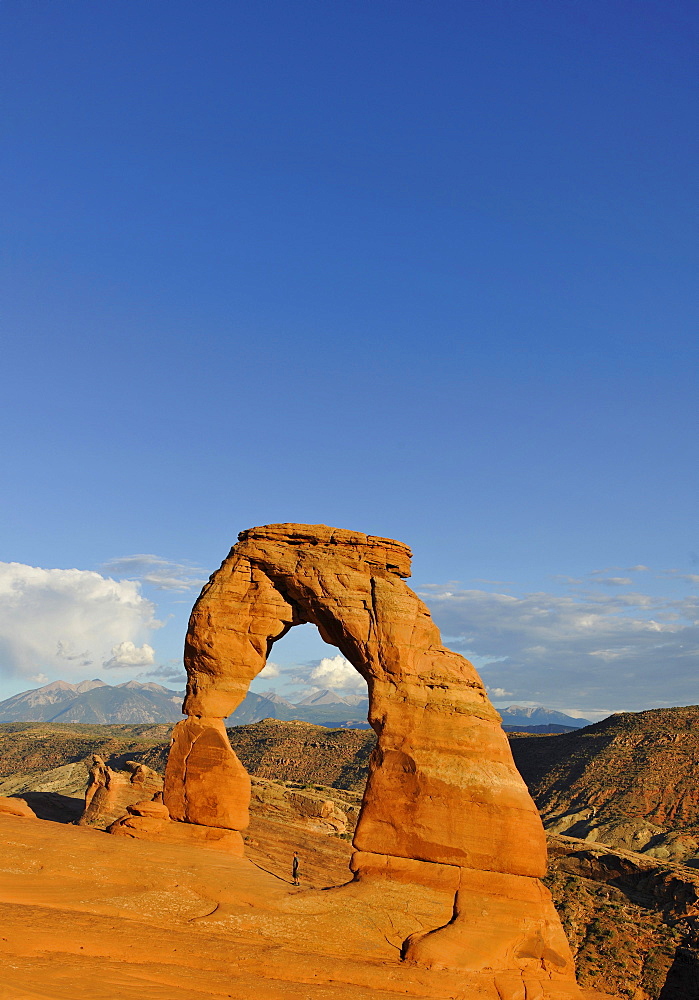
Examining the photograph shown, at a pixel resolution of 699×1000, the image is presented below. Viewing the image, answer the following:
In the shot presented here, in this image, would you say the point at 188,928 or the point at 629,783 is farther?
the point at 629,783

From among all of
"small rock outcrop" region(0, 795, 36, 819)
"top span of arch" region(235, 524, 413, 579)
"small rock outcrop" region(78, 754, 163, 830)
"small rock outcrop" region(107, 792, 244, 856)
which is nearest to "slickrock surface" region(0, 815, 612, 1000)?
"small rock outcrop" region(107, 792, 244, 856)

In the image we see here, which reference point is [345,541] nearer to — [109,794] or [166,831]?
[166,831]

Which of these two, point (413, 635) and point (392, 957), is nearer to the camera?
point (392, 957)

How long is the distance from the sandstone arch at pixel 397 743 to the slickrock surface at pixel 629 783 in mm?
29413

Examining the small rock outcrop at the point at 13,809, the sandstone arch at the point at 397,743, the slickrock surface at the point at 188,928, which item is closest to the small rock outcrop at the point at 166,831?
the sandstone arch at the point at 397,743

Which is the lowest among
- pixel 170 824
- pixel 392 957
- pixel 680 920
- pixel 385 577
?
pixel 680 920

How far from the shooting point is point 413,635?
72.2ft

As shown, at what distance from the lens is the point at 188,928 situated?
614 inches

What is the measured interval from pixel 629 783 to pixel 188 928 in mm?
48931

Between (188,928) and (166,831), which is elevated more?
(166,831)

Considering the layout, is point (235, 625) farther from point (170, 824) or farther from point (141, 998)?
point (141, 998)

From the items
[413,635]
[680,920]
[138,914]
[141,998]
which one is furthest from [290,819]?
[141,998]

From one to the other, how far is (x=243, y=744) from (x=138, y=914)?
205 feet

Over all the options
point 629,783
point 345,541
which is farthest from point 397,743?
point 629,783
